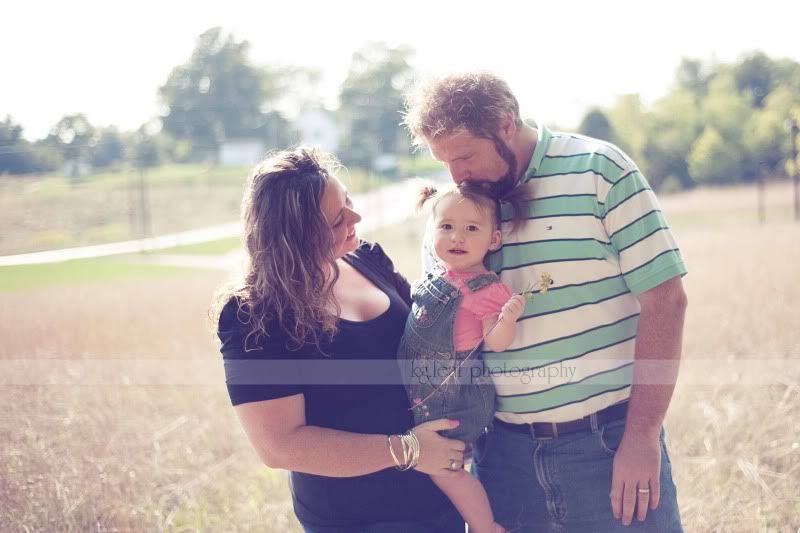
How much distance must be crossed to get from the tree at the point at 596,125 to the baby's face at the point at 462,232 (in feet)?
26.5

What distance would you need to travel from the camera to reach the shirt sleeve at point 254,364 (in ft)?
5.10

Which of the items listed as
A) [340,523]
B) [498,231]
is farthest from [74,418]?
[498,231]

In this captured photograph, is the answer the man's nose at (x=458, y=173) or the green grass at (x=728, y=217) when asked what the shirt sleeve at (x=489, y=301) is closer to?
the man's nose at (x=458, y=173)

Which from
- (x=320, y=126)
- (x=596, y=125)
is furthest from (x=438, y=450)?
(x=320, y=126)

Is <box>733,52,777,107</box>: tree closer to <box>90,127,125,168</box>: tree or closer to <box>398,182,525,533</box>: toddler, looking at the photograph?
<box>398,182,525,533</box>: toddler

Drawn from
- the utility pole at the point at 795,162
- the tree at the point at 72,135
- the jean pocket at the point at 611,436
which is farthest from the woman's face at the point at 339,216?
the utility pole at the point at 795,162

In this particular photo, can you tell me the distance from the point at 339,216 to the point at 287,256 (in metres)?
0.18

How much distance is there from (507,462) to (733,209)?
788 cm

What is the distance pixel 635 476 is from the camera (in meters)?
1.72

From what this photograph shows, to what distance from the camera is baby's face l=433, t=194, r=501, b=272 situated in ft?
5.82

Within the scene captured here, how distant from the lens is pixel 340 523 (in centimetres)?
172

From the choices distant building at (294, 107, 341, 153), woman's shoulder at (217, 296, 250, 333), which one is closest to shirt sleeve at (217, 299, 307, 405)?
woman's shoulder at (217, 296, 250, 333)

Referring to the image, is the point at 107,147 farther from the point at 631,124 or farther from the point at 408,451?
the point at 631,124

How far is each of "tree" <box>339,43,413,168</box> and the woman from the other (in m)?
4.79
